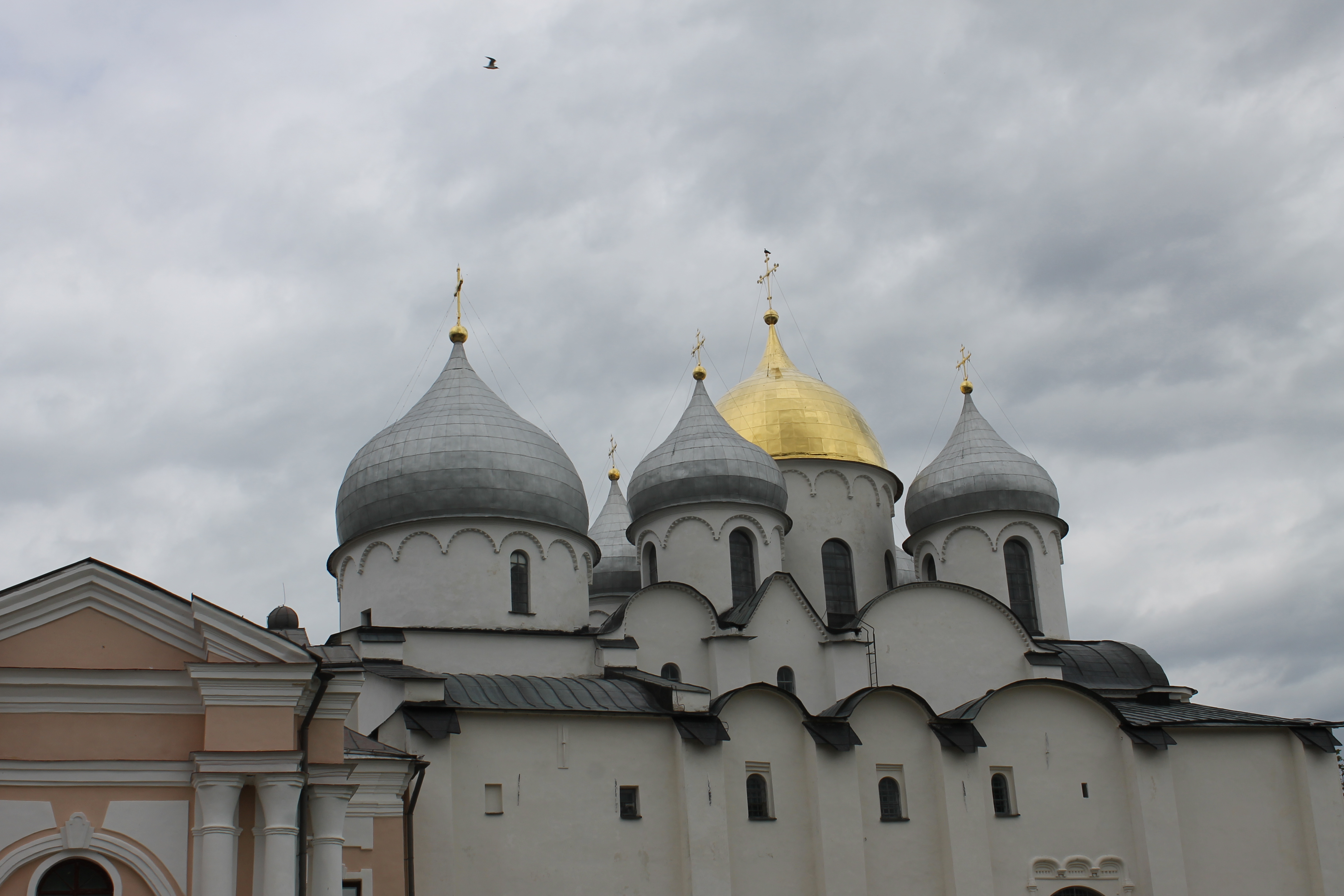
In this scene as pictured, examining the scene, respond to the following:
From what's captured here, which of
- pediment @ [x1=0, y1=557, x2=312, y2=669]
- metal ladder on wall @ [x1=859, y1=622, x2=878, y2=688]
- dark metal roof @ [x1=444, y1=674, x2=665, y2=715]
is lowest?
pediment @ [x1=0, y1=557, x2=312, y2=669]

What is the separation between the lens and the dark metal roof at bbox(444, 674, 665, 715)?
19703 millimetres

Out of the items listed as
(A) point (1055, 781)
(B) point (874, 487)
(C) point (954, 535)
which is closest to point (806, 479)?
(B) point (874, 487)

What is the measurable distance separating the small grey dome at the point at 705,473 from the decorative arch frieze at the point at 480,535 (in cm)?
395

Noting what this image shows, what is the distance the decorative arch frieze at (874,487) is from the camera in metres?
27.9

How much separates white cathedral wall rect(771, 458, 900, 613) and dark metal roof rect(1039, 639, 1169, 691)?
11.9 feet

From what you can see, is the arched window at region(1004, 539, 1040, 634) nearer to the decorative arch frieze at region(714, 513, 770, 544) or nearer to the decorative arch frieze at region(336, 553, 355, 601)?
the decorative arch frieze at region(714, 513, 770, 544)

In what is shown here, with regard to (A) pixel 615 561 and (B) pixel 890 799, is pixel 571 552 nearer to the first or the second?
(B) pixel 890 799

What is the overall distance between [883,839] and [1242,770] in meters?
6.62

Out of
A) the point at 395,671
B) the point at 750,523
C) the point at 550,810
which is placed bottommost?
the point at 550,810

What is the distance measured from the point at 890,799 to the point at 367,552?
938cm

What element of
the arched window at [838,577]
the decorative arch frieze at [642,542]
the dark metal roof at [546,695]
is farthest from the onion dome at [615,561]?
the dark metal roof at [546,695]

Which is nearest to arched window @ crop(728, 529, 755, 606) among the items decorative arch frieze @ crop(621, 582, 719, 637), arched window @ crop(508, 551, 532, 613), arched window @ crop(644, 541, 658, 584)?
decorative arch frieze @ crop(621, 582, 719, 637)

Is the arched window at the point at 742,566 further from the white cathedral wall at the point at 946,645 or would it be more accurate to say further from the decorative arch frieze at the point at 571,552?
the decorative arch frieze at the point at 571,552

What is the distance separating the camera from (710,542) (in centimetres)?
2480
